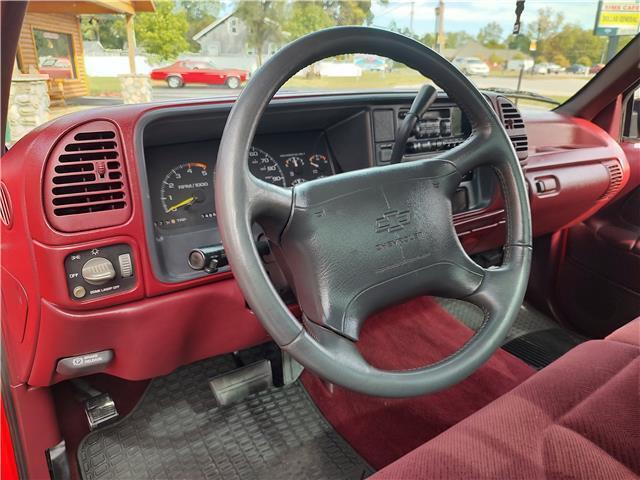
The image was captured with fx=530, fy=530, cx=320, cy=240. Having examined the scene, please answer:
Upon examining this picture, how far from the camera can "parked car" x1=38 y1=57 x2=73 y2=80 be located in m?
1.23

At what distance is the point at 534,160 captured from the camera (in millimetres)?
1914

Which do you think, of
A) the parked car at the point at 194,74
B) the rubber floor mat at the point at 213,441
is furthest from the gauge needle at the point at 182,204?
the rubber floor mat at the point at 213,441

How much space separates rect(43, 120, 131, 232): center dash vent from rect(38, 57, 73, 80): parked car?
0.28 m

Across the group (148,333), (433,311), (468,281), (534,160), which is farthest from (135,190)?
(534,160)

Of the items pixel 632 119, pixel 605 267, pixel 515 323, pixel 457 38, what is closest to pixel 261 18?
pixel 457 38

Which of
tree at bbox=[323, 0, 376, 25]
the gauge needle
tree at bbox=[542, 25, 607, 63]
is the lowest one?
the gauge needle

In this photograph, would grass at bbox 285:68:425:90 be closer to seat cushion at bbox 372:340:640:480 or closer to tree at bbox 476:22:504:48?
tree at bbox 476:22:504:48

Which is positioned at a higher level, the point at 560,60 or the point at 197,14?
the point at 197,14

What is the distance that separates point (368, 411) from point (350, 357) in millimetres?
716

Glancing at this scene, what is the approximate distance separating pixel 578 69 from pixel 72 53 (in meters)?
1.84

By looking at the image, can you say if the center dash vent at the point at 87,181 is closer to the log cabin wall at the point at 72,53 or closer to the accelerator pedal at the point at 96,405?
the log cabin wall at the point at 72,53

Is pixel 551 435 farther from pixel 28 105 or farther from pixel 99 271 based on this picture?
pixel 28 105

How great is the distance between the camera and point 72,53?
1.22 metres

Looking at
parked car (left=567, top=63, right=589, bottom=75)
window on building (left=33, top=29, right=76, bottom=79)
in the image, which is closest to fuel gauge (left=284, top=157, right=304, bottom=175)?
window on building (left=33, top=29, right=76, bottom=79)
